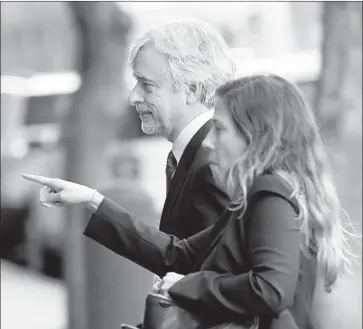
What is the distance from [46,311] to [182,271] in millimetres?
1519

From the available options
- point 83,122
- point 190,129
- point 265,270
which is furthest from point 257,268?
point 83,122

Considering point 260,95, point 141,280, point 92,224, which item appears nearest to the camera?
point 260,95

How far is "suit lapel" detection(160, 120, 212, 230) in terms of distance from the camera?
1330 millimetres

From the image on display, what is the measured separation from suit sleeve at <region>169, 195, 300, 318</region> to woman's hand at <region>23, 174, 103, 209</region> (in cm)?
32

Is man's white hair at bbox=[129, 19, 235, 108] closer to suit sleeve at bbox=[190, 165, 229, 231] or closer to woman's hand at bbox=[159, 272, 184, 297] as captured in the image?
suit sleeve at bbox=[190, 165, 229, 231]

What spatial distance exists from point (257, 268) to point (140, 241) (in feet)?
1.09

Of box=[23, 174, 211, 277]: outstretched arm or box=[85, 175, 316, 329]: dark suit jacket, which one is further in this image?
box=[23, 174, 211, 277]: outstretched arm

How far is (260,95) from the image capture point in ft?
3.68

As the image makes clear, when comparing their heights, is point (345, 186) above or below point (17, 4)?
below

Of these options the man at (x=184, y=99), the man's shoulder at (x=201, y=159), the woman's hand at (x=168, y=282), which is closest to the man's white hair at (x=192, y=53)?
the man at (x=184, y=99)

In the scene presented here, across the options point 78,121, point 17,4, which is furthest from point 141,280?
point 17,4

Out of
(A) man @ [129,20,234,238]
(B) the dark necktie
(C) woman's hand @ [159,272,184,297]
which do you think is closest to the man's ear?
(A) man @ [129,20,234,238]

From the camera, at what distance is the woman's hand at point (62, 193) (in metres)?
1.27

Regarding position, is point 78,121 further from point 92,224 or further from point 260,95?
point 260,95
